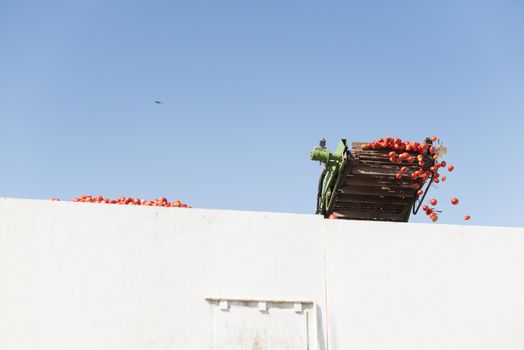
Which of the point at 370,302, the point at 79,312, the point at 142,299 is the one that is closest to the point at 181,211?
the point at 142,299

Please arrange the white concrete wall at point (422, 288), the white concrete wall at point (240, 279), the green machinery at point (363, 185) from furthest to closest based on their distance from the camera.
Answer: the green machinery at point (363, 185)
the white concrete wall at point (422, 288)
the white concrete wall at point (240, 279)

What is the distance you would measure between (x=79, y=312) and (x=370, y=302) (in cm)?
374

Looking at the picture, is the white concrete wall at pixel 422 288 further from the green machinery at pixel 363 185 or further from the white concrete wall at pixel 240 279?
the green machinery at pixel 363 185

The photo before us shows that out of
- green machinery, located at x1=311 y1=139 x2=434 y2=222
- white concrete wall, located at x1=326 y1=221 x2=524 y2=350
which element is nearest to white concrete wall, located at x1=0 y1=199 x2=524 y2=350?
white concrete wall, located at x1=326 y1=221 x2=524 y2=350

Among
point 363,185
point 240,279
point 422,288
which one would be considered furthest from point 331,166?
point 240,279

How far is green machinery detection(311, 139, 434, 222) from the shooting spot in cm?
1091

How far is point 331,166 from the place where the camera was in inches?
455

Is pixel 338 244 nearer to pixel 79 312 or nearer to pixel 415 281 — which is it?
pixel 415 281

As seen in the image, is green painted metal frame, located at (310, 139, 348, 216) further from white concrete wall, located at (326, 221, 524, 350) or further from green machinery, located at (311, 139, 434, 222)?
white concrete wall, located at (326, 221, 524, 350)

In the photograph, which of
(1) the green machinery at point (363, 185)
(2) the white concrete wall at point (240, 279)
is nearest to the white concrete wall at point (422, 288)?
(2) the white concrete wall at point (240, 279)

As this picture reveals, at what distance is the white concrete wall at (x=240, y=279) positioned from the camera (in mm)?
8266

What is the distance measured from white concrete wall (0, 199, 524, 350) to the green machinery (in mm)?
1843

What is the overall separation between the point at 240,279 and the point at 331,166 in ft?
11.6

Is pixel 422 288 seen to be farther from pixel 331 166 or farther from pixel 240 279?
pixel 331 166
